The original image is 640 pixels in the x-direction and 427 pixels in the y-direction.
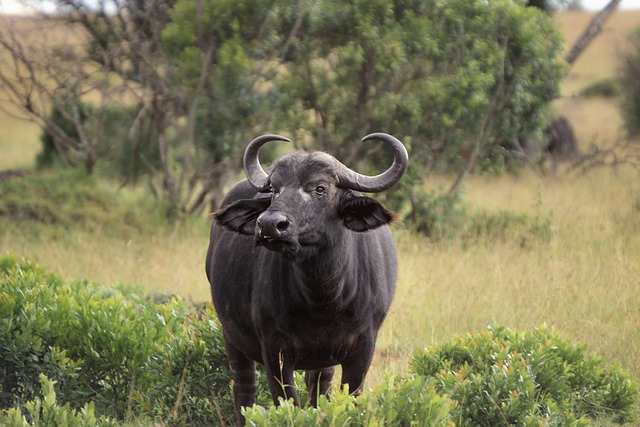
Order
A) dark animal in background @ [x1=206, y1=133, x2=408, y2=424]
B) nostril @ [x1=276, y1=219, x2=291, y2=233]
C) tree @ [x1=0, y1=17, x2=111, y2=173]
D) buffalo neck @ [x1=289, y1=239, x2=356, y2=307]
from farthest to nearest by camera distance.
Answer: tree @ [x1=0, y1=17, x2=111, y2=173] → buffalo neck @ [x1=289, y1=239, x2=356, y2=307] → dark animal in background @ [x1=206, y1=133, x2=408, y2=424] → nostril @ [x1=276, y1=219, x2=291, y2=233]

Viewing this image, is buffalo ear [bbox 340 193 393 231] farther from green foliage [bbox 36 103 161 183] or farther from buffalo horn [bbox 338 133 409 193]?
green foliage [bbox 36 103 161 183]

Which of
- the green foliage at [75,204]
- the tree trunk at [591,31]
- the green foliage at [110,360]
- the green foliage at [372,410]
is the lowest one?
the green foliage at [75,204]

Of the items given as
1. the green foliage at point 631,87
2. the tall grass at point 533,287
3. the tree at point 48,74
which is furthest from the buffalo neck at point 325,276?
the green foliage at point 631,87

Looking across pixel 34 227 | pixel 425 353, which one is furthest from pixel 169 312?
pixel 34 227

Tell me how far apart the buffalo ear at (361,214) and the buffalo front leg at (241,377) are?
1.61 m

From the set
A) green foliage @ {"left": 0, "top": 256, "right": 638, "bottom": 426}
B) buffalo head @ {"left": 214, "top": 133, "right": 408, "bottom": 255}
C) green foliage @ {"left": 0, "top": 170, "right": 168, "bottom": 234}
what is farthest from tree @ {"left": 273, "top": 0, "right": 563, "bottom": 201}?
buffalo head @ {"left": 214, "top": 133, "right": 408, "bottom": 255}

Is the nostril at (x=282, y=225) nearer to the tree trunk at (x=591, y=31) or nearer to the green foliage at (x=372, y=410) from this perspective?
the green foliage at (x=372, y=410)

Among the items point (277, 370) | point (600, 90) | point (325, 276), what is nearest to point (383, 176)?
point (325, 276)

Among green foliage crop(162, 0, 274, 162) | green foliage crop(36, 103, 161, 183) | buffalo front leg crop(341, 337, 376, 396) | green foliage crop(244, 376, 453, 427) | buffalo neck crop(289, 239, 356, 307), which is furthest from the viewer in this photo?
green foliage crop(36, 103, 161, 183)

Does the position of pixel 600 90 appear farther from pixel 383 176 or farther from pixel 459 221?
pixel 383 176

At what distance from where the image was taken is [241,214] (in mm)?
5758

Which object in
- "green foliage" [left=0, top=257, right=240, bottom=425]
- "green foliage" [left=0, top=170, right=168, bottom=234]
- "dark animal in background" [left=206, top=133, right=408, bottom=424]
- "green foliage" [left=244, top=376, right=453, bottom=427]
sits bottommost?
"green foliage" [left=0, top=170, right=168, bottom=234]

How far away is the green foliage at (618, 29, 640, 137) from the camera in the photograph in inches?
899

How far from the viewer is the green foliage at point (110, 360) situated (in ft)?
21.9
